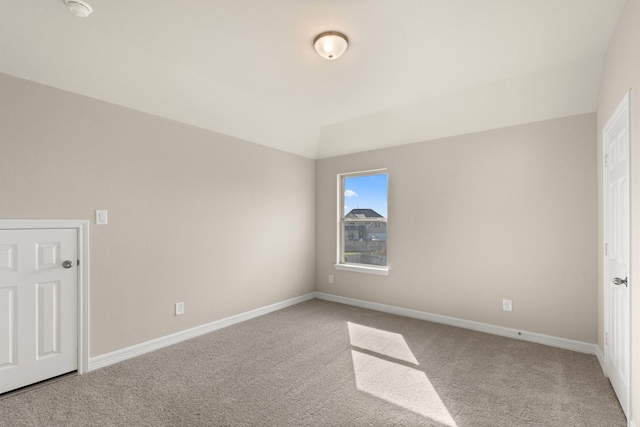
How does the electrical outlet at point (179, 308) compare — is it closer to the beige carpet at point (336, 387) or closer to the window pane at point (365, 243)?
the beige carpet at point (336, 387)

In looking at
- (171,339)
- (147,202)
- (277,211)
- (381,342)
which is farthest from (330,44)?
(171,339)

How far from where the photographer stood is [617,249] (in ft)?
7.23

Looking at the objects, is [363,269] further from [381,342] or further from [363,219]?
[381,342]

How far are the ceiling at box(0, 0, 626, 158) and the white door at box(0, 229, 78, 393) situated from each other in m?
1.29

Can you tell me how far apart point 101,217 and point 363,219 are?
10.7 feet

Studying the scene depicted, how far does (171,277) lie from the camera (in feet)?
10.7

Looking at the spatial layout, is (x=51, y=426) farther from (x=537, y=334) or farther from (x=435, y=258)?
(x=537, y=334)

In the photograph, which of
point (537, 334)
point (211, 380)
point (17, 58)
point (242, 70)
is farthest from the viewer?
point (537, 334)

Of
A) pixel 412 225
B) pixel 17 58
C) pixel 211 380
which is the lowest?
pixel 211 380

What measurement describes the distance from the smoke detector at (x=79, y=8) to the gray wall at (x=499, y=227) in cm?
340

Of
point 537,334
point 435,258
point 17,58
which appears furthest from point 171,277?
point 537,334

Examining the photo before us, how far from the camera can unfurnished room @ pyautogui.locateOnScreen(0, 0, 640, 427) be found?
2.07m

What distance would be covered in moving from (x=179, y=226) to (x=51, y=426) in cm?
185

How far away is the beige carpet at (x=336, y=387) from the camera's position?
2021 millimetres
